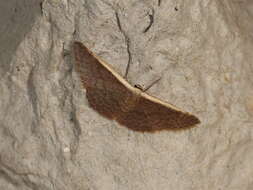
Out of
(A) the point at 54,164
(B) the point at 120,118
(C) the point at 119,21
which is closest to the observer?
(C) the point at 119,21

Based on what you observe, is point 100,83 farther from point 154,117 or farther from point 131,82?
point 154,117

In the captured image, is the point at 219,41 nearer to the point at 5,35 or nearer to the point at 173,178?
the point at 173,178

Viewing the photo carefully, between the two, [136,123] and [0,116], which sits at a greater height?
[136,123]

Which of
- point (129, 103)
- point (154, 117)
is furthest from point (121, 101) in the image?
point (154, 117)

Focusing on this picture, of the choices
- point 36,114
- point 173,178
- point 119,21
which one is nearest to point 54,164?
point 36,114
